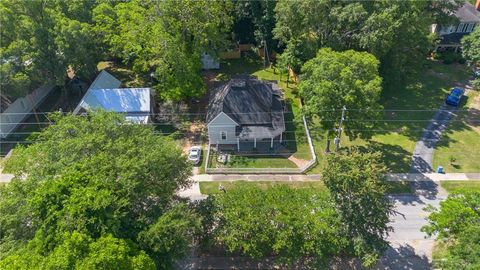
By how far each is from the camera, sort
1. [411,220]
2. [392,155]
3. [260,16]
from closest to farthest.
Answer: [411,220]
[392,155]
[260,16]

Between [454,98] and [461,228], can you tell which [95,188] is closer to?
[461,228]

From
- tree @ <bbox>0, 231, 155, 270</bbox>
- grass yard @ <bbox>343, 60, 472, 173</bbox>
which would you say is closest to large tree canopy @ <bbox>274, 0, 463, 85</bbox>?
grass yard @ <bbox>343, 60, 472, 173</bbox>

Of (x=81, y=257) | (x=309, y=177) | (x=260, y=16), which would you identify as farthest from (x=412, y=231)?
(x=260, y=16)

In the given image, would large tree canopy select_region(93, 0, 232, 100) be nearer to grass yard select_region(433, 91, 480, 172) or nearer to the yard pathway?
the yard pathway

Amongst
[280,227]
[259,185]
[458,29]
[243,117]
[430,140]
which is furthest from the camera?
[458,29]

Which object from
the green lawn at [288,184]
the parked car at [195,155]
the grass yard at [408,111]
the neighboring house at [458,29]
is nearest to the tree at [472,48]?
the grass yard at [408,111]

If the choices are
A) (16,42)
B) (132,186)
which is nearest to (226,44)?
(16,42)
